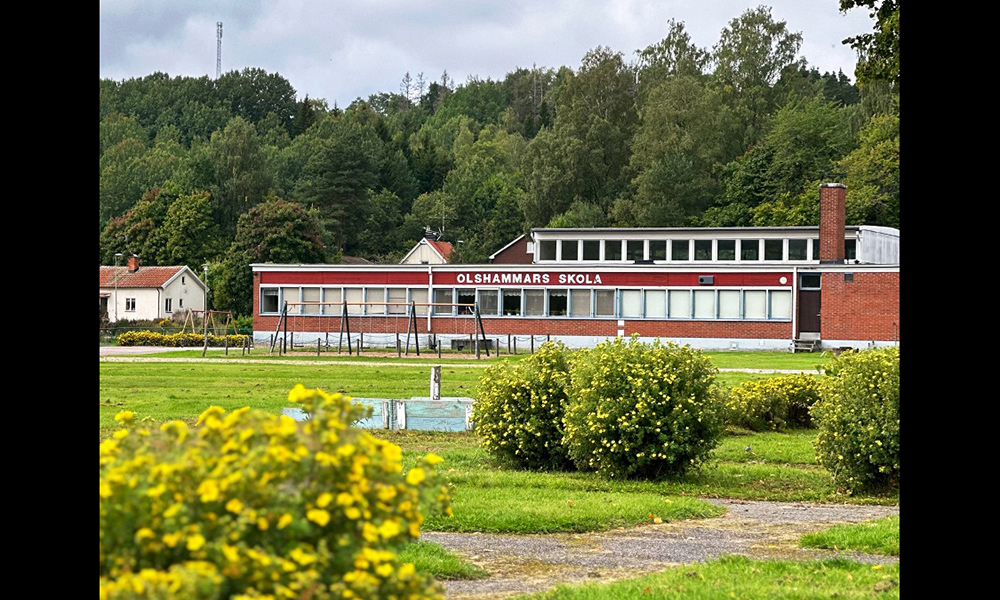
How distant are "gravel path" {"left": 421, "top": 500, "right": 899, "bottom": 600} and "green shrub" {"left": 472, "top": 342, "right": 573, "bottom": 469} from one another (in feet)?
9.84

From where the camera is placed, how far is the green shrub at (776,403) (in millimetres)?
17922

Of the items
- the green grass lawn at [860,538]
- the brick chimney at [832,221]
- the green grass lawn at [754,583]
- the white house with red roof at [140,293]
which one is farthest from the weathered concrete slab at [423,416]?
the white house with red roof at [140,293]

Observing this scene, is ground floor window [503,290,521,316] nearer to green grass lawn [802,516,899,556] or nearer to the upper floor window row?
the upper floor window row

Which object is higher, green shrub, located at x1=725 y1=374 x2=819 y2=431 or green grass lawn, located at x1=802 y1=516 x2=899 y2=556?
green shrub, located at x1=725 y1=374 x2=819 y2=431

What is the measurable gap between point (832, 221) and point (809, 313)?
4.18 m

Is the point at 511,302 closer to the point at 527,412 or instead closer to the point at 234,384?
the point at 234,384

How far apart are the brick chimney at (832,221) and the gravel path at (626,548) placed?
3717 centimetres

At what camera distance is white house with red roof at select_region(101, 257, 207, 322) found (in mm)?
71562

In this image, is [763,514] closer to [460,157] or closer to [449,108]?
[460,157]

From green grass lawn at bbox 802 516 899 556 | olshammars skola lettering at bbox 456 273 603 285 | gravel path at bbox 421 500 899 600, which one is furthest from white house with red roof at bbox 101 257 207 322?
green grass lawn at bbox 802 516 899 556

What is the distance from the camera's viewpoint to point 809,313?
148 feet
